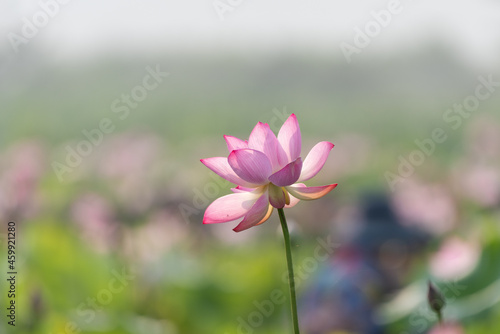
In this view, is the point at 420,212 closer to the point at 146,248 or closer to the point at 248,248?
the point at 248,248

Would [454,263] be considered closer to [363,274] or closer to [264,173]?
[363,274]

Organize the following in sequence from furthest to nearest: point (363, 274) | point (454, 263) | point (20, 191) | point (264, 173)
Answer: point (20, 191)
point (363, 274)
point (454, 263)
point (264, 173)

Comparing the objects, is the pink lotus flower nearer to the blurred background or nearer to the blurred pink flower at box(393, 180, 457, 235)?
the blurred background

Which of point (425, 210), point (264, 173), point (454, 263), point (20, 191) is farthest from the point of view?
point (425, 210)

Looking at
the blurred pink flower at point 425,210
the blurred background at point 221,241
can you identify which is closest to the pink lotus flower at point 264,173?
the blurred background at point 221,241

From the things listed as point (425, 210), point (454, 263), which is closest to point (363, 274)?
point (454, 263)

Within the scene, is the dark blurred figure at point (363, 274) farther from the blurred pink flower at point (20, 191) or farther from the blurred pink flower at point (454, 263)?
the blurred pink flower at point (20, 191)
